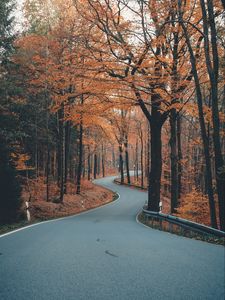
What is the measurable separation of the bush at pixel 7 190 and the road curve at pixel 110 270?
228 inches

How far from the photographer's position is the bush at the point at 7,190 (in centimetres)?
1422

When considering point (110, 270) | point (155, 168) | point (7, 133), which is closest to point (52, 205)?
point (7, 133)

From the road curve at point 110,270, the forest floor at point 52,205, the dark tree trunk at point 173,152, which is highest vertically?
the dark tree trunk at point 173,152

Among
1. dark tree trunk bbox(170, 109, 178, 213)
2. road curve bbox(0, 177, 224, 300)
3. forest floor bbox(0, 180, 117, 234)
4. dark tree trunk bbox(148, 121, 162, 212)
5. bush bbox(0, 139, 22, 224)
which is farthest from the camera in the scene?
dark tree trunk bbox(148, 121, 162, 212)

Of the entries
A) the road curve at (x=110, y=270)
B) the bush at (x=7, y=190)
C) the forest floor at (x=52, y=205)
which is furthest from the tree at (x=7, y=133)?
the road curve at (x=110, y=270)

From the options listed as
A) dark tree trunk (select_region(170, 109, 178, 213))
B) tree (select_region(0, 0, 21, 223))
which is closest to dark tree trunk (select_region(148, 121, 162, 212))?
dark tree trunk (select_region(170, 109, 178, 213))

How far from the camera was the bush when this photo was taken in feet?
46.6

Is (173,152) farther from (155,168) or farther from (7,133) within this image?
(7,133)

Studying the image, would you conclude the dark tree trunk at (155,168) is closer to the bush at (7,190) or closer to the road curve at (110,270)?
the bush at (7,190)

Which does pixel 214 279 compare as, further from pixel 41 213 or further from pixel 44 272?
pixel 41 213

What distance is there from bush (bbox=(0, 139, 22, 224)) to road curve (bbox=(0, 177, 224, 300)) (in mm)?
5779

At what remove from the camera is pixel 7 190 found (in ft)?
46.9

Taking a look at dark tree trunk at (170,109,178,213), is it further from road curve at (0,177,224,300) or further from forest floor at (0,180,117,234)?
road curve at (0,177,224,300)

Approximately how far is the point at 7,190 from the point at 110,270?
982 cm
